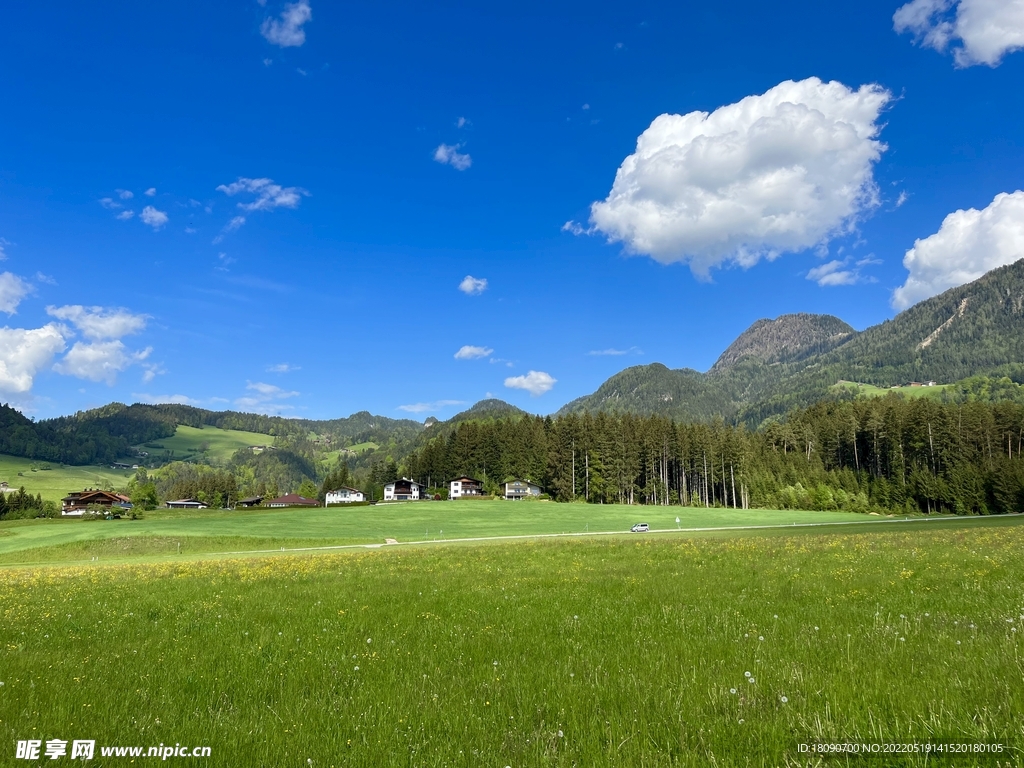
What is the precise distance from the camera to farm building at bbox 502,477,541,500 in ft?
496

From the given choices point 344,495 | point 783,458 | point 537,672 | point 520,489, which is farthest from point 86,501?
point 537,672

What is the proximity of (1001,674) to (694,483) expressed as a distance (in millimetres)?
151533

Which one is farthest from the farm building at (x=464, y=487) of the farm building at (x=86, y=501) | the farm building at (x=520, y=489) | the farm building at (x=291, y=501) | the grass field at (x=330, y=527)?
the farm building at (x=86, y=501)

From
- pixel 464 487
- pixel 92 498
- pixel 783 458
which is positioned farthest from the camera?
pixel 92 498

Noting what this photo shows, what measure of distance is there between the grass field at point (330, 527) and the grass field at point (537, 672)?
164 ft

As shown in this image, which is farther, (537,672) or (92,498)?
(92,498)

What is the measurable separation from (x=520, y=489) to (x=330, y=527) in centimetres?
7778

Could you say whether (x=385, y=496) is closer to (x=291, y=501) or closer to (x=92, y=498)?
(x=291, y=501)

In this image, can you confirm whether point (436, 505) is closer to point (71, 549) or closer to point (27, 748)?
point (71, 549)

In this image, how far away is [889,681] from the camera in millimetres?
6348

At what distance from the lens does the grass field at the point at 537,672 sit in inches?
205

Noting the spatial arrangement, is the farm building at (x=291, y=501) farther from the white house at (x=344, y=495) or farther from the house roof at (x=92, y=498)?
the house roof at (x=92, y=498)

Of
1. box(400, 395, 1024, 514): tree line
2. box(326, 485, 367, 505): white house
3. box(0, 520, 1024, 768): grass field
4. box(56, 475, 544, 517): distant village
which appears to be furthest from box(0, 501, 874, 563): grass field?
box(326, 485, 367, 505): white house

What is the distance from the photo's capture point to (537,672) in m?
7.49
